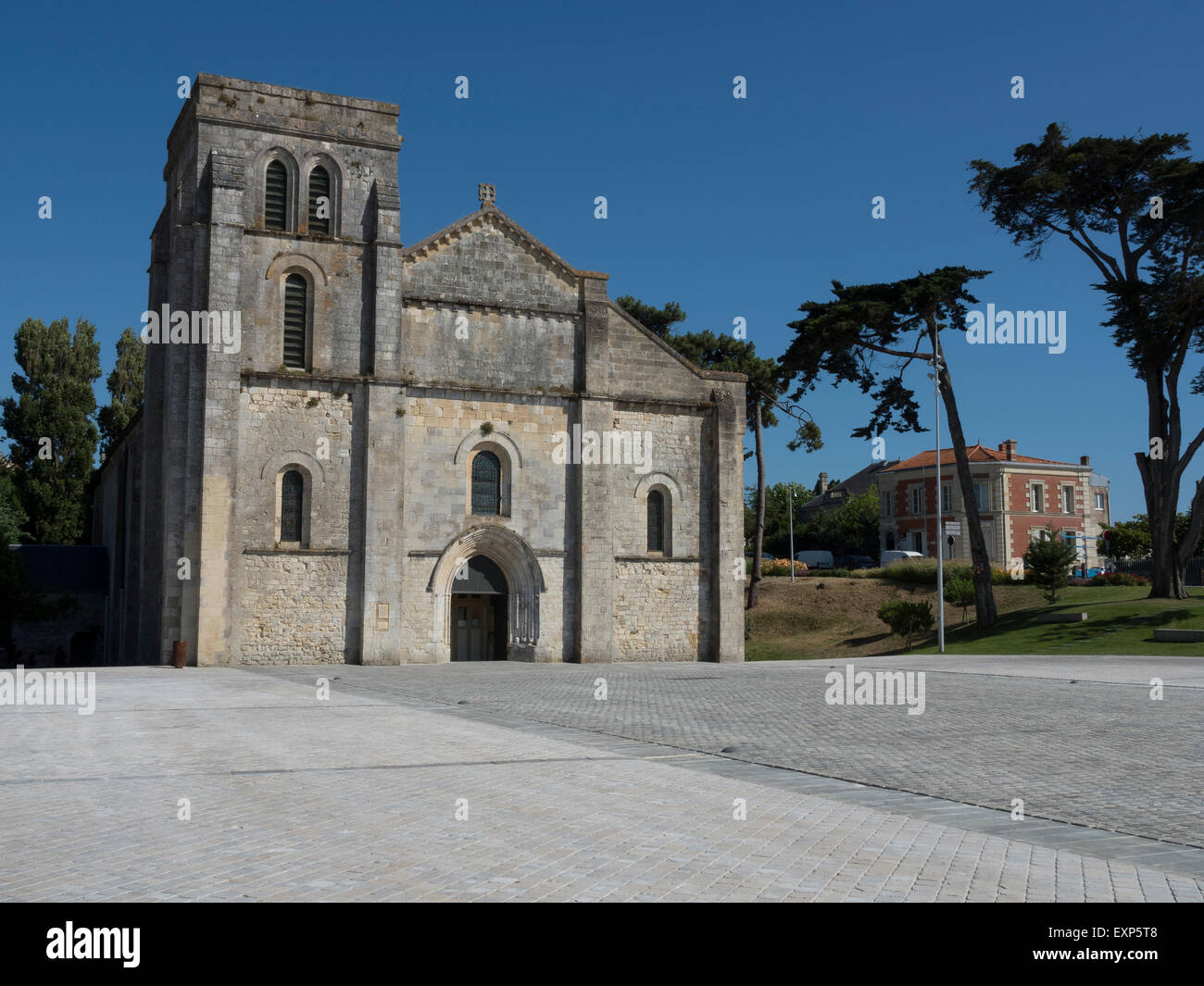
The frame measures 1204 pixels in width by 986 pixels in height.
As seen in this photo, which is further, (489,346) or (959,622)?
(959,622)

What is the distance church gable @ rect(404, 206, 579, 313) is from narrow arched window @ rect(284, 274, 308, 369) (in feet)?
9.75

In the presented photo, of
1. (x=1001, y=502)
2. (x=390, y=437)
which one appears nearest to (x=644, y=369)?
(x=390, y=437)

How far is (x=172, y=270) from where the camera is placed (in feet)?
97.8

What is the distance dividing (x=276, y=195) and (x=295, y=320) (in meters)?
3.79

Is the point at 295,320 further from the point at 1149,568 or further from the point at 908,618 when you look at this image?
the point at 1149,568

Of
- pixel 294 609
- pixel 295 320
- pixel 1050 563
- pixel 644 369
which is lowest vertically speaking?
pixel 294 609

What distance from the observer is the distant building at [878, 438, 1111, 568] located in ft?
240

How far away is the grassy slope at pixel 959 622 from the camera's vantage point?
117ft

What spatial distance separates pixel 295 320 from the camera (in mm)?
29828

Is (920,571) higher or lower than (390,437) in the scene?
lower

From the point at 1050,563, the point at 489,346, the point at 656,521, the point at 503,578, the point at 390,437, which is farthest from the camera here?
the point at 1050,563

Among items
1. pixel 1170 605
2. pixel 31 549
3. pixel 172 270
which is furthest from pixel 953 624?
pixel 31 549

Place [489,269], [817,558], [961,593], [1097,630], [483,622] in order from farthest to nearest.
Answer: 1. [817,558]
2. [961,593]
3. [1097,630]
4. [483,622]
5. [489,269]
